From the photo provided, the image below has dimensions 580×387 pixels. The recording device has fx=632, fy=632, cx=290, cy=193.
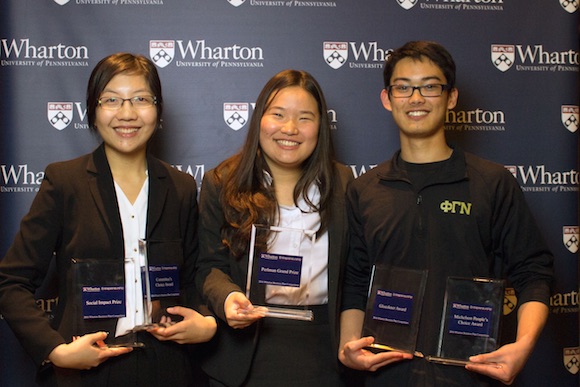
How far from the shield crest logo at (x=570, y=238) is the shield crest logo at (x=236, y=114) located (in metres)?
1.69

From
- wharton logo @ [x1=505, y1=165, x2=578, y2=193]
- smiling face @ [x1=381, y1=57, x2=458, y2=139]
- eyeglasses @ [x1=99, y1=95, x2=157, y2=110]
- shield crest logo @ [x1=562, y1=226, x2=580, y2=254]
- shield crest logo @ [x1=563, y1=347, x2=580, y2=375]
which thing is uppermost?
smiling face @ [x1=381, y1=57, x2=458, y2=139]

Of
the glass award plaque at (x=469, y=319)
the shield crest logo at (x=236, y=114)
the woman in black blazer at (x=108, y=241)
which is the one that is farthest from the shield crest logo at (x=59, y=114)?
the glass award plaque at (x=469, y=319)

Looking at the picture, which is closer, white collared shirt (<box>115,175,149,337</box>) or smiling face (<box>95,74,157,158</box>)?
white collared shirt (<box>115,175,149,337</box>)

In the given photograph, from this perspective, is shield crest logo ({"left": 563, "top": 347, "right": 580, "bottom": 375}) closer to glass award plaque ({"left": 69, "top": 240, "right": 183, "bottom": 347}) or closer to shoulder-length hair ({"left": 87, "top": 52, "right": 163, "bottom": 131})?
glass award plaque ({"left": 69, "top": 240, "right": 183, "bottom": 347})

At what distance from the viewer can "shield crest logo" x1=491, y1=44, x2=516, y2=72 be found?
3.15 meters

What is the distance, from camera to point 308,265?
2039 mm

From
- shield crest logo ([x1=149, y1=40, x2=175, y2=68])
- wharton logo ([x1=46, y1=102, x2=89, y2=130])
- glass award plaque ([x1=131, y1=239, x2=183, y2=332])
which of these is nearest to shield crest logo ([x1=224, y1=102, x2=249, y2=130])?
shield crest logo ([x1=149, y1=40, x2=175, y2=68])

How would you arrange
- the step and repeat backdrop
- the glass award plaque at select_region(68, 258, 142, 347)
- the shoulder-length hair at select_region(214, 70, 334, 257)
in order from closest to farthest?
1. the glass award plaque at select_region(68, 258, 142, 347)
2. the shoulder-length hair at select_region(214, 70, 334, 257)
3. the step and repeat backdrop

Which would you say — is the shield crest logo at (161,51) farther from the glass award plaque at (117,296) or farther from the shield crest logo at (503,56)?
the shield crest logo at (503,56)

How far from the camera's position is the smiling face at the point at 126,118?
6.96 feet

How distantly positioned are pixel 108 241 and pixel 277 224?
0.57 metres

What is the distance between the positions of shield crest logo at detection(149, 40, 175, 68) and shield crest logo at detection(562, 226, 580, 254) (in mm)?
2124

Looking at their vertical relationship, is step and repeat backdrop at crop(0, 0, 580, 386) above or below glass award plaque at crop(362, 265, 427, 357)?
above

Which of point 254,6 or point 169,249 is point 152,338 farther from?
point 254,6
